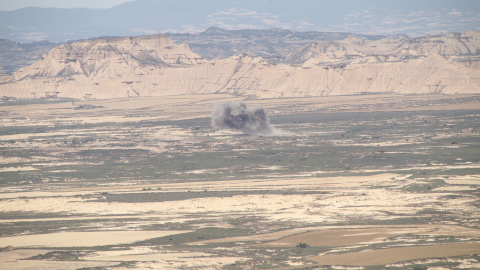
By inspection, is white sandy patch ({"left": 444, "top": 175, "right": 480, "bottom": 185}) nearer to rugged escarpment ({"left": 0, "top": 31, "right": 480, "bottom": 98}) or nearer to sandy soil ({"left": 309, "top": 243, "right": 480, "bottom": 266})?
sandy soil ({"left": 309, "top": 243, "right": 480, "bottom": 266})

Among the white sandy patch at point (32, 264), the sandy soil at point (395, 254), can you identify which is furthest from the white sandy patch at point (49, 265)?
the sandy soil at point (395, 254)

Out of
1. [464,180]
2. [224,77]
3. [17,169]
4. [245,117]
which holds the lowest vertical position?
[17,169]

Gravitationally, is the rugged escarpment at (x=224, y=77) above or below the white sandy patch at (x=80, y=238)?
above

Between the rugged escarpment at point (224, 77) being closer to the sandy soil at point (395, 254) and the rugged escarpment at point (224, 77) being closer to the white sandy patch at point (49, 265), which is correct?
the sandy soil at point (395, 254)

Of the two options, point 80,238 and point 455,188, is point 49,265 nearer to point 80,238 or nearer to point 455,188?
point 80,238

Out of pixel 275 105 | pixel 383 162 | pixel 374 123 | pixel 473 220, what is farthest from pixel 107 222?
pixel 275 105

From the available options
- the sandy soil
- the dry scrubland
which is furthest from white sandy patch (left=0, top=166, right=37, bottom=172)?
the sandy soil

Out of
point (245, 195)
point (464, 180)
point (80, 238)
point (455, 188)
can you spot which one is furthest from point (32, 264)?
point (464, 180)
